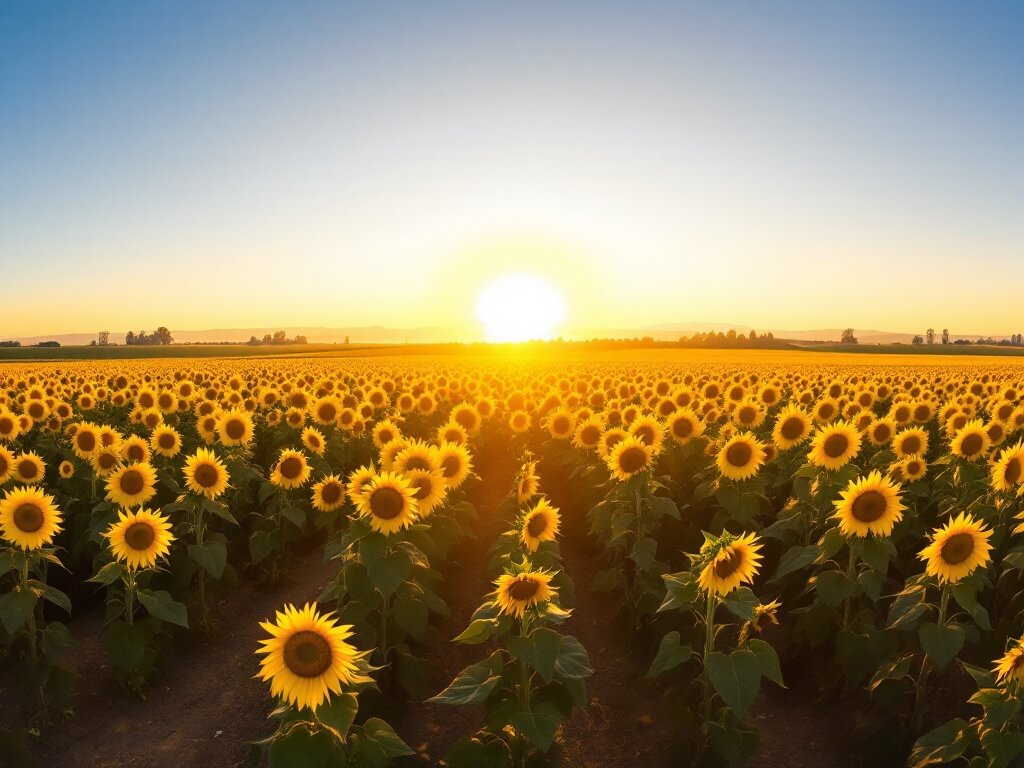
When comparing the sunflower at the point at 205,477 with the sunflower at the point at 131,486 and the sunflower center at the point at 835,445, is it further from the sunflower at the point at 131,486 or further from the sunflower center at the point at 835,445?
the sunflower center at the point at 835,445

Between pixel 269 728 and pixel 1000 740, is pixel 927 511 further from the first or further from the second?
pixel 269 728

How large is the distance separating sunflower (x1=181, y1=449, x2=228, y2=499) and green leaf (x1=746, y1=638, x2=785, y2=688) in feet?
20.9

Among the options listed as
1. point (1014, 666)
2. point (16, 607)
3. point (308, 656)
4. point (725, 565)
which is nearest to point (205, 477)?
point (16, 607)

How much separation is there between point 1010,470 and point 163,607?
29.8ft

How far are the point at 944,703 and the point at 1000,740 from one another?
3002 millimetres

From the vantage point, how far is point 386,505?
242 inches

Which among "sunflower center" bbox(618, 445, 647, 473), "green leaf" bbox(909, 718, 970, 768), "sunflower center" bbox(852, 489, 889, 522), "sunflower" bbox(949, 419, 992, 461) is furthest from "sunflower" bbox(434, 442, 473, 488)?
"sunflower" bbox(949, 419, 992, 461)

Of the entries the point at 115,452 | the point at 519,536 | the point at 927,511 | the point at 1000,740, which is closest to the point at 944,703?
the point at 1000,740

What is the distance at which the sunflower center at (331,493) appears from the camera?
9221 millimetres

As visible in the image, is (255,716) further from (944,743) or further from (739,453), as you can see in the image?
(739,453)

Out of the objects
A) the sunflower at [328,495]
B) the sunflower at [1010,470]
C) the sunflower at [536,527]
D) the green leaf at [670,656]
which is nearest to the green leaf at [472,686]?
the green leaf at [670,656]

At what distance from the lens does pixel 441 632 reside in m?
9.27

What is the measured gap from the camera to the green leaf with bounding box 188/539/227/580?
785cm

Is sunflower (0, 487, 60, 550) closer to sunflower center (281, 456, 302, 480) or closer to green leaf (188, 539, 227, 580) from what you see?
green leaf (188, 539, 227, 580)
